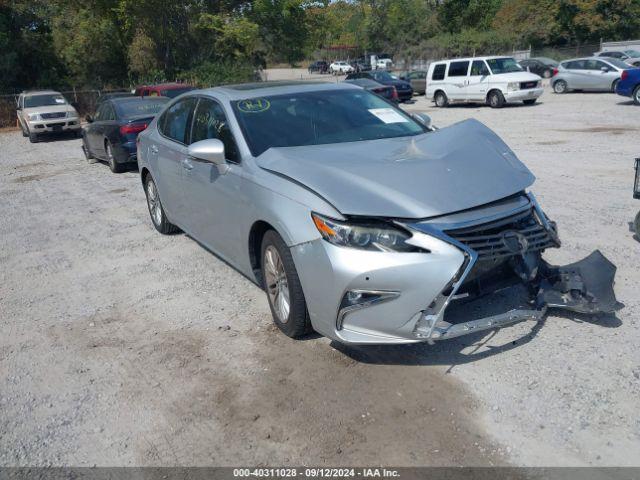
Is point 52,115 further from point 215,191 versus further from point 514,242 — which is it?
point 514,242

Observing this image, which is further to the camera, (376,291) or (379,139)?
(379,139)

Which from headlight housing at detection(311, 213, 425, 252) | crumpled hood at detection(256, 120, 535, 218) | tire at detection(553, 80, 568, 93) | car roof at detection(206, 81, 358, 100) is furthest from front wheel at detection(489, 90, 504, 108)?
headlight housing at detection(311, 213, 425, 252)

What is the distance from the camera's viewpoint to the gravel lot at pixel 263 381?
10.6ft

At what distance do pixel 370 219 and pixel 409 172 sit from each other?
53 cm

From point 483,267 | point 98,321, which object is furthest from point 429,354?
point 98,321

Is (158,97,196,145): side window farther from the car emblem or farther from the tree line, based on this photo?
the tree line

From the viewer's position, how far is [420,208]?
3.65 meters

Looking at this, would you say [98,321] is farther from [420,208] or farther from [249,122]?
[420,208]

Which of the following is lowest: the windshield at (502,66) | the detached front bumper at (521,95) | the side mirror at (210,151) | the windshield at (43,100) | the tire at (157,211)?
the detached front bumper at (521,95)

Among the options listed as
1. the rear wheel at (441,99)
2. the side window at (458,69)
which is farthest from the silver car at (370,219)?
the rear wheel at (441,99)

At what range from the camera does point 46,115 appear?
21.4 meters

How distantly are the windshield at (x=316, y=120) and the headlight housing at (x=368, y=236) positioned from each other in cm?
131

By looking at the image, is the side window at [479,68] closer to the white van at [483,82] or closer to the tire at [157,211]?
the white van at [483,82]

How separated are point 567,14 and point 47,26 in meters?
38.2
